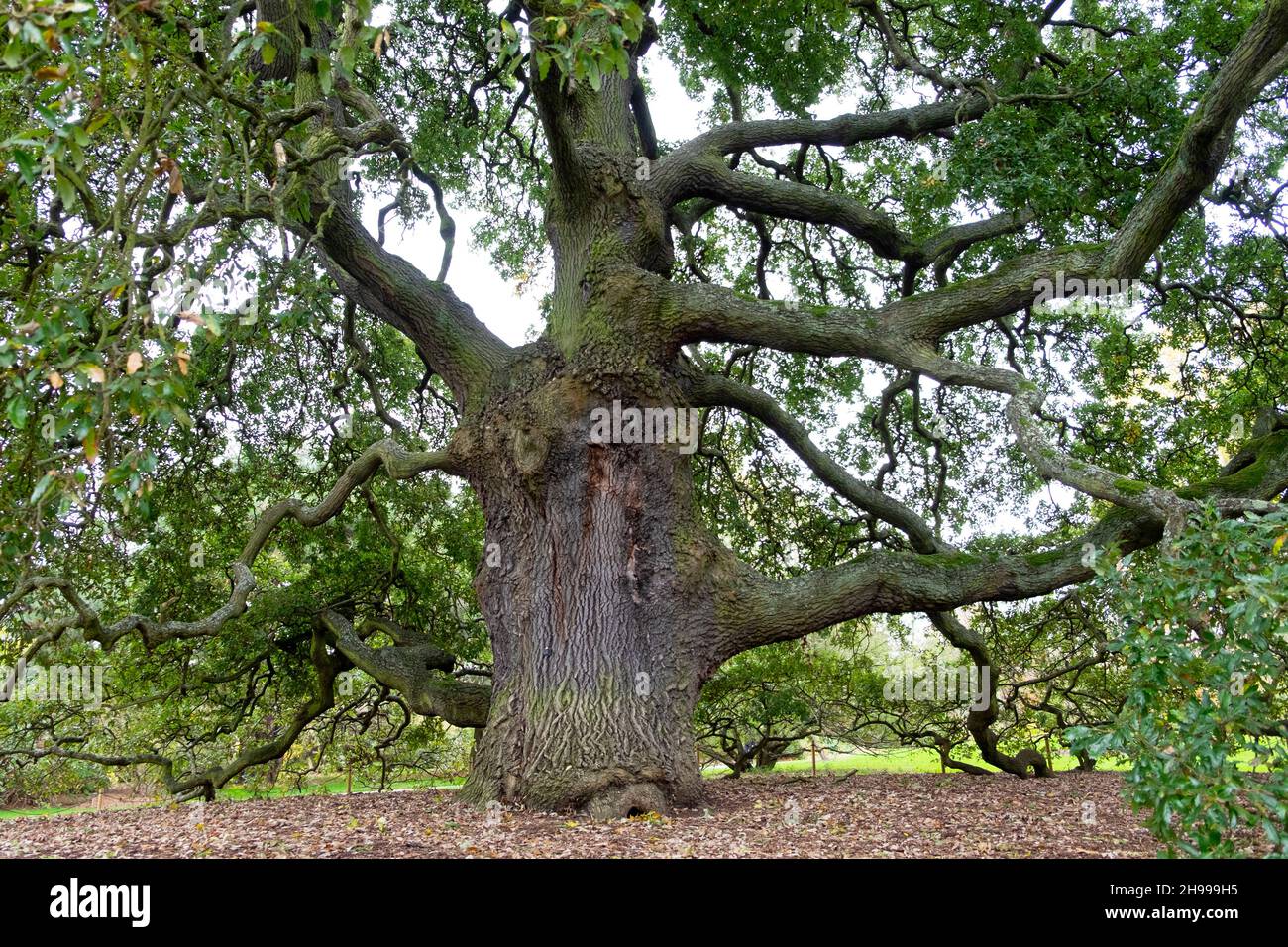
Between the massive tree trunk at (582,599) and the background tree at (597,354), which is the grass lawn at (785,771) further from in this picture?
the massive tree trunk at (582,599)

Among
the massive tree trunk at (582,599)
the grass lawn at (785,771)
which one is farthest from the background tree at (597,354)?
the grass lawn at (785,771)

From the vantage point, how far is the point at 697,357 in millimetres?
9969

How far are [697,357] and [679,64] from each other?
329 centimetres

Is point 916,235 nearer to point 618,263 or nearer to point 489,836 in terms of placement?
point 618,263

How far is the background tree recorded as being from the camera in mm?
5137

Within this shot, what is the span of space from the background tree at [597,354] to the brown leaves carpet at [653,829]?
52cm

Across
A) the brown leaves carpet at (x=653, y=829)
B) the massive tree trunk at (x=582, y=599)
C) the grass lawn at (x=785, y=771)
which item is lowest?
the grass lawn at (x=785, y=771)

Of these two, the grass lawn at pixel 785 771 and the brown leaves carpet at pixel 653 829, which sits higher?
the brown leaves carpet at pixel 653 829

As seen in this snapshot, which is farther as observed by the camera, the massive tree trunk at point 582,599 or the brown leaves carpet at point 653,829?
the massive tree trunk at point 582,599

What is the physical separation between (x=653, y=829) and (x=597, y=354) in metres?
3.27

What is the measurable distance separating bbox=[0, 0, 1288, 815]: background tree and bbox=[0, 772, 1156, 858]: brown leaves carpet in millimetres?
525

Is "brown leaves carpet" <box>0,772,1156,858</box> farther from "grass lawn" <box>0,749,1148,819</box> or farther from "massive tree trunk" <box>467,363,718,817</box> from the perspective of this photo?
"grass lawn" <box>0,749,1148,819</box>

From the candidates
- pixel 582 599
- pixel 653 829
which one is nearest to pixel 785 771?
pixel 582 599

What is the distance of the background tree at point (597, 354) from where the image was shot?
5.14m
